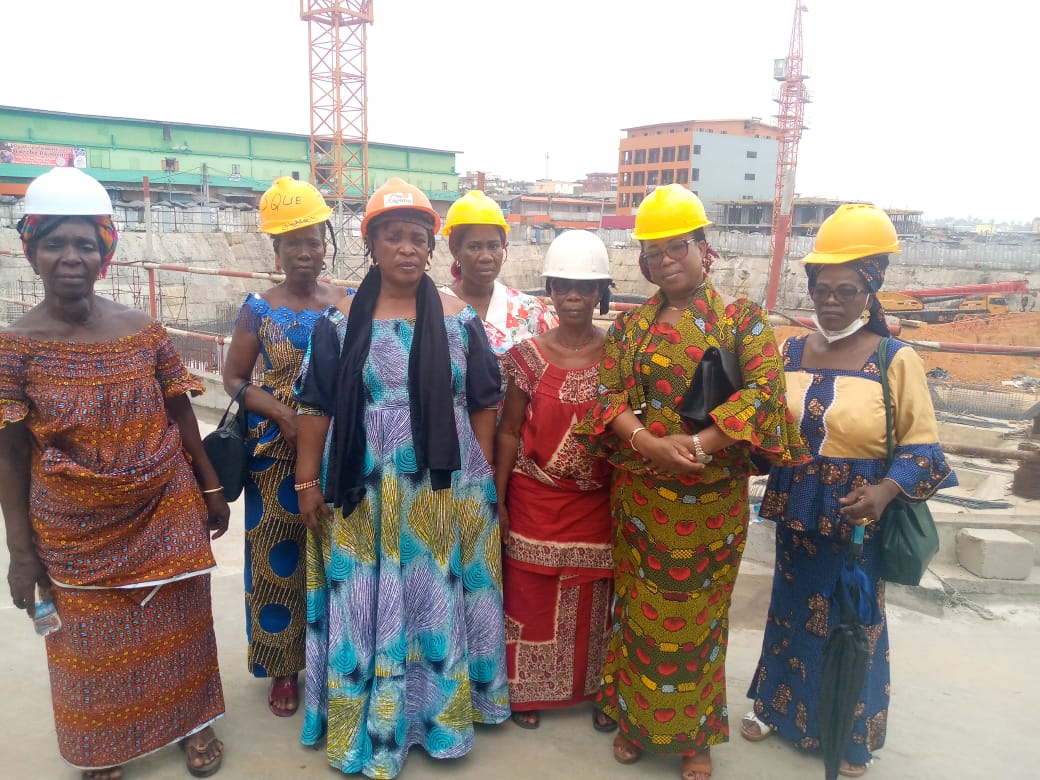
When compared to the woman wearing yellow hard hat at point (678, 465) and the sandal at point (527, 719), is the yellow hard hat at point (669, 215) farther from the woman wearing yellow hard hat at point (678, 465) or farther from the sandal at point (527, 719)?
the sandal at point (527, 719)

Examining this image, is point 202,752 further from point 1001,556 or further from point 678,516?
point 1001,556

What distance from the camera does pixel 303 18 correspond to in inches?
1615

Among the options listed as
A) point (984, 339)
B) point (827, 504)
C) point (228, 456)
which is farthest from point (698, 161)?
point (228, 456)

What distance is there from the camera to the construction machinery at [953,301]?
2333 centimetres

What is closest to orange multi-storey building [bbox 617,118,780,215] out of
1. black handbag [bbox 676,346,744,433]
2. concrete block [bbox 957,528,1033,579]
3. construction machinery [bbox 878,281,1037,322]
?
construction machinery [bbox 878,281,1037,322]

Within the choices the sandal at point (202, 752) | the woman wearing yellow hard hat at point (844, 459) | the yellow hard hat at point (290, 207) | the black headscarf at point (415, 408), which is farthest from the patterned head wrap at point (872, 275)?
the sandal at point (202, 752)

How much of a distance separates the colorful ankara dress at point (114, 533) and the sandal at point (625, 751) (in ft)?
5.20

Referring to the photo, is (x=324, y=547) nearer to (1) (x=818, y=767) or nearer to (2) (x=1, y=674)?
(2) (x=1, y=674)

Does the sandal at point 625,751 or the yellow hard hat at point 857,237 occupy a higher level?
the yellow hard hat at point 857,237

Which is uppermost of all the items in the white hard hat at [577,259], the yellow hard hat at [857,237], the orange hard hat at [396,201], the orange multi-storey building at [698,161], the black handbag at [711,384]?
the orange multi-storey building at [698,161]

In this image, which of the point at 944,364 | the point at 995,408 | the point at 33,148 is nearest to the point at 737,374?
the point at 995,408

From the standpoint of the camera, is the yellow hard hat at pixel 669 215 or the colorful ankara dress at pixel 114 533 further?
the yellow hard hat at pixel 669 215

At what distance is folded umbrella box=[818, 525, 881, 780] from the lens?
8.37 feet

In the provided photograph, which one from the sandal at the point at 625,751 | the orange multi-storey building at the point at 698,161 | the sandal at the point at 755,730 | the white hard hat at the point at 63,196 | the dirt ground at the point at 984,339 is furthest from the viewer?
the orange multi-storey building at the point at 698,161
